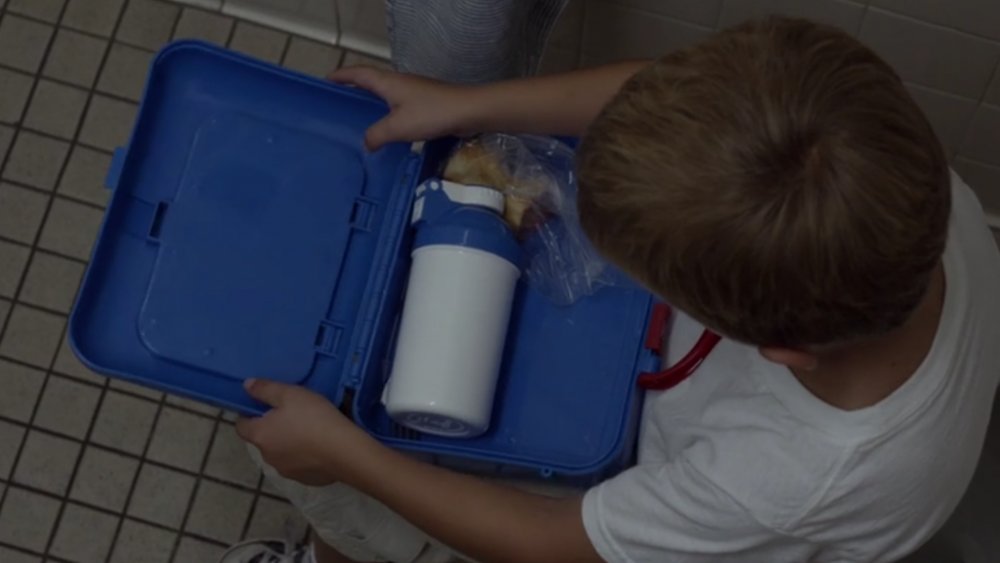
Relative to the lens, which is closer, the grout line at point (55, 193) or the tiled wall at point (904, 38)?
the tiled wall at point (904, 38)

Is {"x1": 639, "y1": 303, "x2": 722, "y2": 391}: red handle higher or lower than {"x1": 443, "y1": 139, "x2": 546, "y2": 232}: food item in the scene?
lower

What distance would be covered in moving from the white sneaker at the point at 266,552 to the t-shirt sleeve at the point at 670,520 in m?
0.57

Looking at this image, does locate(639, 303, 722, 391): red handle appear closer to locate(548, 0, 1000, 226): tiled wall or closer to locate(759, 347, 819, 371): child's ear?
locate(759, 347, 819, 371): child's ear

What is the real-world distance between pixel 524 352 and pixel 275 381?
0.18m

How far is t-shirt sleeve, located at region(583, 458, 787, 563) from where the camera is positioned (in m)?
0.78

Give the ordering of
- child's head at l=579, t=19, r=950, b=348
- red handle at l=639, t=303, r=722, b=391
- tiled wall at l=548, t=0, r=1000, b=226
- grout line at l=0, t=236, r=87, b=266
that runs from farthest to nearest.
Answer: grout line at l=0, t=236, r=87, b=266, tiled wall at l=548, t=0, r=1000, b=226, red handle at l=639, t=303, r=722, b=391, child's head at l=579, t=19, r=950, b=348

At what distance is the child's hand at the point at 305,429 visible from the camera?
2.92 feet

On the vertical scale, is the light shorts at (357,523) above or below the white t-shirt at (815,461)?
below

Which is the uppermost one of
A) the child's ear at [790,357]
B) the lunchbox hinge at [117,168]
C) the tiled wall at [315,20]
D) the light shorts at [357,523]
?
the tiled wall at [315,20]

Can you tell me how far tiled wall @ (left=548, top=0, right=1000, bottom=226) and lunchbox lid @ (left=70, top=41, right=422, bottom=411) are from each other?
0.40 metres

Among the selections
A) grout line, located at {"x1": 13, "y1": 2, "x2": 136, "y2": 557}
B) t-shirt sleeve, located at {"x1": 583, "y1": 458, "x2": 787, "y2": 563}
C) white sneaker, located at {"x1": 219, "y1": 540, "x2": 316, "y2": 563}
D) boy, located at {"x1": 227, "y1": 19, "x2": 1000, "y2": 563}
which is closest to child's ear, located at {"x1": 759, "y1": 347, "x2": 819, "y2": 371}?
boy, located at {"x1": 227, "y1": 19, "x2": 1000, "y2": 563}

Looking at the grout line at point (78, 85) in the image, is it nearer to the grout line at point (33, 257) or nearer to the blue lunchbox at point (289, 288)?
the grout line at point (33, 257)

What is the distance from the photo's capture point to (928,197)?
0.64 m

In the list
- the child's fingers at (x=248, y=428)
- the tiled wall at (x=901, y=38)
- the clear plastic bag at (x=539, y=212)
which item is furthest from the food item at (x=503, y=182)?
the tiled wall at (x=901, y=38)
